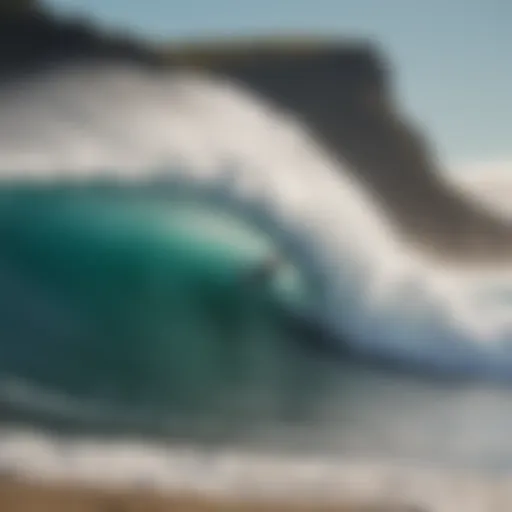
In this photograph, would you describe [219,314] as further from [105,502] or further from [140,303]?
[105,502]

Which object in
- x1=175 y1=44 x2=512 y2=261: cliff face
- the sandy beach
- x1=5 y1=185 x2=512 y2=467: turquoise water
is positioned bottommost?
the sandy beach

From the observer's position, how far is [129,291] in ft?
3.67

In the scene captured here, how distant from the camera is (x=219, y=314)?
1.12m

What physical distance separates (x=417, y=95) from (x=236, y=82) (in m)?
0.21

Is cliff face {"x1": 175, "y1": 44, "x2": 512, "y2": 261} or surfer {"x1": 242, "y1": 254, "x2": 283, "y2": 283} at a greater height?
cliff face {"x1": 175, "y1": 44, "x2": 512, "y2": 261}

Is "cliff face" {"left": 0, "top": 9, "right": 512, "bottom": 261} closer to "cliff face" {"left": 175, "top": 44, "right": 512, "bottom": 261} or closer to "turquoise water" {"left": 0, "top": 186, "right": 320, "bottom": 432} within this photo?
"cliff face" {"left": 175, "top": 44, "right": 512, "bottom": 261}

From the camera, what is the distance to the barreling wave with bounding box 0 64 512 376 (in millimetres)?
1092

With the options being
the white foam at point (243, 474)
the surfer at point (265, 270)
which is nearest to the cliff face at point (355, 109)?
the surfer at point (265, 270)

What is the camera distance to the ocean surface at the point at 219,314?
3.57 ft

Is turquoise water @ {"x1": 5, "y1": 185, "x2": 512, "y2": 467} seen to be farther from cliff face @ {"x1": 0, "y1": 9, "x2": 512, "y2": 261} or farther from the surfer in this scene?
cliff face @ {"x1": 0, "y1": 9, "x2": 512, "y2": 261}

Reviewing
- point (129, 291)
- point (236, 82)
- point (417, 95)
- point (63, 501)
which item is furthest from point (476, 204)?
point (63, 501)

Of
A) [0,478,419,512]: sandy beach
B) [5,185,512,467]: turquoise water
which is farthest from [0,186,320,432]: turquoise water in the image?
[0,478,419,512]: sandy beach

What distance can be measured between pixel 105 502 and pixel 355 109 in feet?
1.80

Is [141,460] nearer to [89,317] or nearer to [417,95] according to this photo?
[89,317]
